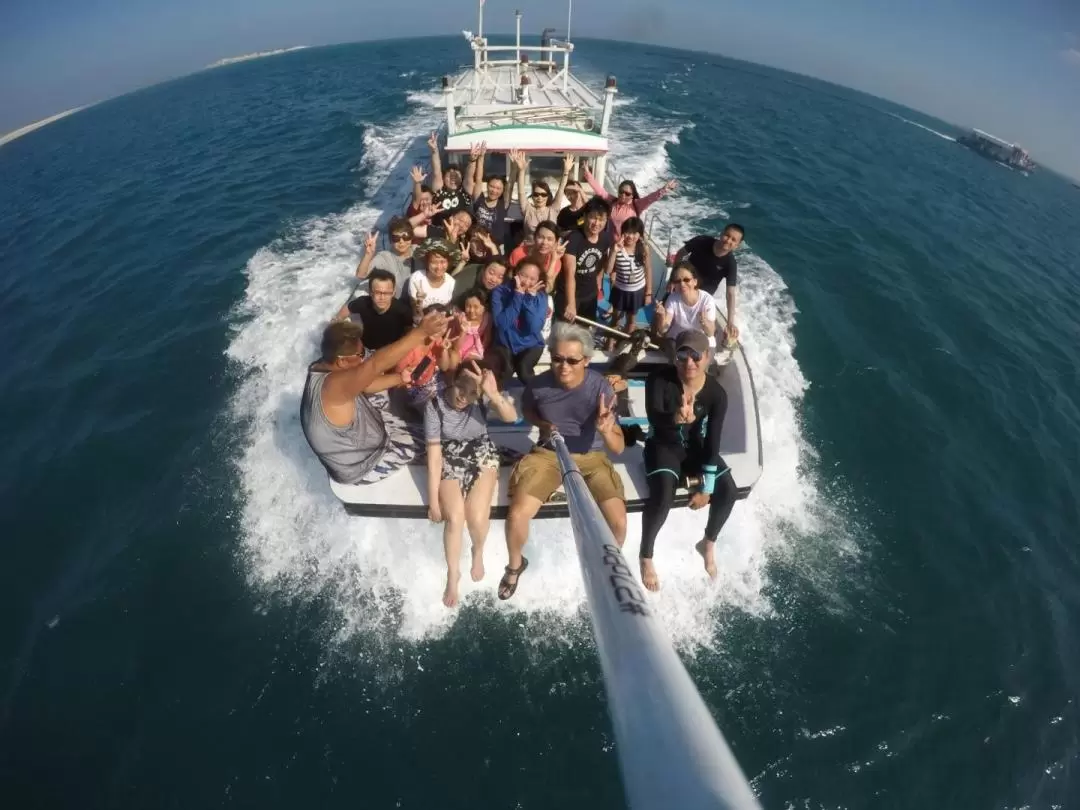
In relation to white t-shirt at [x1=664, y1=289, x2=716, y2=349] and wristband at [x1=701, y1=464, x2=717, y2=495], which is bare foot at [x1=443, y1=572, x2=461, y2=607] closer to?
wristband at [x1=701, y1=464, x2=717, y2=495]

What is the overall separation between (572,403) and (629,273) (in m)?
2.74

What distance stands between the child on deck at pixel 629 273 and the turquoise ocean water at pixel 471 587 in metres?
2.96

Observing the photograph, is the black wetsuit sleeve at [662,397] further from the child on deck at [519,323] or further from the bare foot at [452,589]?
the bare foot at [452,589]

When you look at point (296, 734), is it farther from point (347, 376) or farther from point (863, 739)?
point (863, 739)

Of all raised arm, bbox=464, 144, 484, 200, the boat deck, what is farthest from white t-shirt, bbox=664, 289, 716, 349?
the boat deck

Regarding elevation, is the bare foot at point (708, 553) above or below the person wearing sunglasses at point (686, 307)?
below

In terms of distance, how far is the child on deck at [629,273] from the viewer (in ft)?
19.4

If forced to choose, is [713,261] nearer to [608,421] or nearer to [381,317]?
[608,421]

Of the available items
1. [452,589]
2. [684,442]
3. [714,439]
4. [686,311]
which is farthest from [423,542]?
[686,311]

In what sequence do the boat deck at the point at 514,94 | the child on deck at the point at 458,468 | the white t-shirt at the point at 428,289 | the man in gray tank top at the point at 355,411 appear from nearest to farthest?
the man in gray tank top at the point at 355,411 → the child on deck at the point at 458,468 → the white t-shirt at the point at 428,289 → the boat deck at the point at 514,94

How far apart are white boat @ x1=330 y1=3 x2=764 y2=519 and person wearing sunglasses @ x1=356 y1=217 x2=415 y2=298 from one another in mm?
2224

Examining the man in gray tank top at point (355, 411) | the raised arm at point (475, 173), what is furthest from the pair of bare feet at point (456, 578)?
the raised arm at point (475, 173)

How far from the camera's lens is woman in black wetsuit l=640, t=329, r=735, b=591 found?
4.21m

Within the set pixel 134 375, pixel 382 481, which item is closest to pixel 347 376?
pixel 382 481
